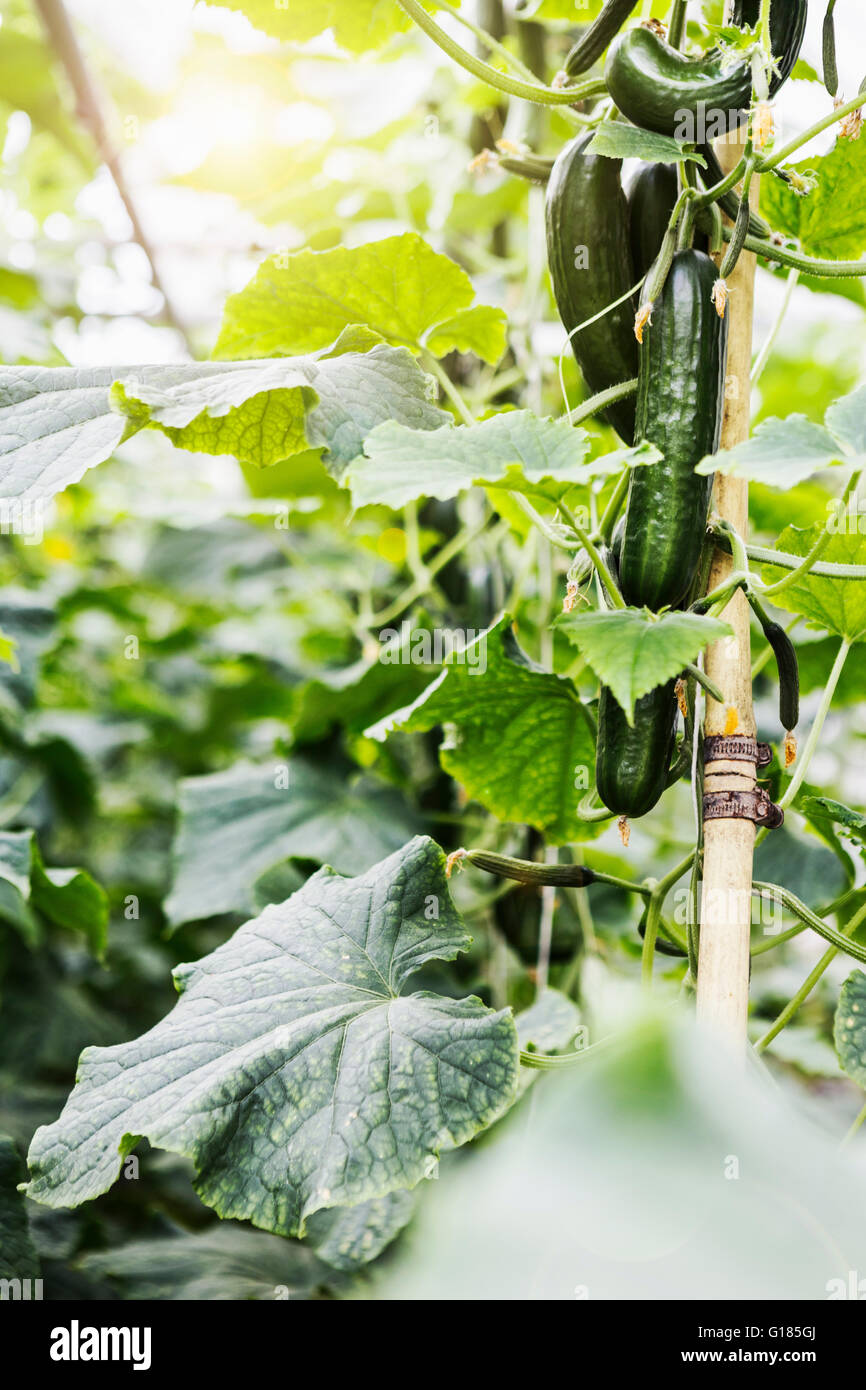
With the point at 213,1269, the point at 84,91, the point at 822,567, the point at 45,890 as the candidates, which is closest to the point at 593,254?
the point at 822,567

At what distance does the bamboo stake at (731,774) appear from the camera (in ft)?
1.94

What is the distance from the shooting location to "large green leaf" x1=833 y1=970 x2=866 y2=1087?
0.69 meters

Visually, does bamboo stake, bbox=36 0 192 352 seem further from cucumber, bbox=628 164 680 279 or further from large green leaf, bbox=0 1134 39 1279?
large green leaf, bbox=0 1134 39 1279

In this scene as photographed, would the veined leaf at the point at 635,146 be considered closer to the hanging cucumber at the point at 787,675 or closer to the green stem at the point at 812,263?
the green stem at the point at 812,263

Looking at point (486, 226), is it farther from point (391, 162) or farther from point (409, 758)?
point (409, 758)

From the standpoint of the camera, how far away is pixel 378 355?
0.77 m

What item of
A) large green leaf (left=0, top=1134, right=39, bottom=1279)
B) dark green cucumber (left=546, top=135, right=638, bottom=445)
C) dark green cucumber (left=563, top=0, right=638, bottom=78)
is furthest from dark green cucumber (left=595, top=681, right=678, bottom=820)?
large green leaf (left=0, top=1134, right=39, bottom=1279)

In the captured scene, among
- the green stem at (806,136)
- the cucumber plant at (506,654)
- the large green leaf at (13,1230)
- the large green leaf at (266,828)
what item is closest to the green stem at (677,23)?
the cucumber plant at (506,654)

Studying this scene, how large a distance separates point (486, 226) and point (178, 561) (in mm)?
859

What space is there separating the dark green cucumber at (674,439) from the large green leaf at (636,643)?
5cm

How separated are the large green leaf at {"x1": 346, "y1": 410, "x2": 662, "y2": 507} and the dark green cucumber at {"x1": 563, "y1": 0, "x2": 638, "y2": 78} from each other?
0.31 m

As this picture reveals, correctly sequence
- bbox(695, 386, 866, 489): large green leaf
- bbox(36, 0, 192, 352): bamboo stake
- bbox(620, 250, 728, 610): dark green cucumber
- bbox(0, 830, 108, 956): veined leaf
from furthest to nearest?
bbox(36, 0, 192, 352): bamboo stake < bbox(0, 830, 108, 956): veined leaf < bbox(620, 250, 728, 610): dark green cucumber < bbox(695, 386, 866, 489): large green leaf
